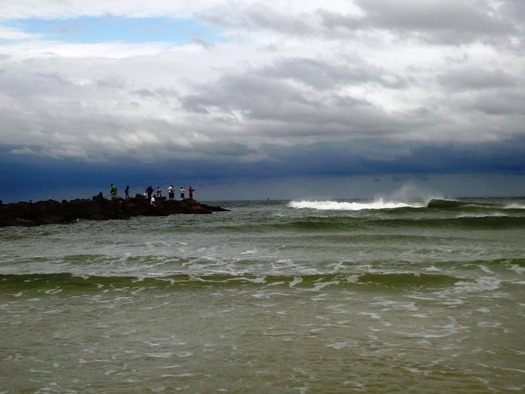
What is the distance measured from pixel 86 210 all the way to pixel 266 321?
38123mm

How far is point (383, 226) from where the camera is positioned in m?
30.8

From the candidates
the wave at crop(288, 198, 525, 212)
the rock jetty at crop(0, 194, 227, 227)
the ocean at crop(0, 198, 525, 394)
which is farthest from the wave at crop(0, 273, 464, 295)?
the wave at crop(288, 198, 525, 212)

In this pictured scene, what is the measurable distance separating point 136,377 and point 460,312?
20.3 feet

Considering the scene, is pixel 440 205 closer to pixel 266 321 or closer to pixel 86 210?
pixel 86 210

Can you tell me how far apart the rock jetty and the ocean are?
803 inches

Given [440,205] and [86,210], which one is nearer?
[86,210]

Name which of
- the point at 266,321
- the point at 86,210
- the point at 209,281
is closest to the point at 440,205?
the point at 86,210

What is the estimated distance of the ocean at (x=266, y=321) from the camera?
21.4ft

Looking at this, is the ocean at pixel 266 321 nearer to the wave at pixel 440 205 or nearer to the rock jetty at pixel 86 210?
the rock jetty at pixel 86 210

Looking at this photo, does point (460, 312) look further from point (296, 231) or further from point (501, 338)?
point (296, 231)

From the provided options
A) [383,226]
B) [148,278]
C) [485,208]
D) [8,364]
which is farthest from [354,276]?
[485,208]

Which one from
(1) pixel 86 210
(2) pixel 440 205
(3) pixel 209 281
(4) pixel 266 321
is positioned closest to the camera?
(4) pixel 266 321

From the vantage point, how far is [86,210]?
4456 centimetres

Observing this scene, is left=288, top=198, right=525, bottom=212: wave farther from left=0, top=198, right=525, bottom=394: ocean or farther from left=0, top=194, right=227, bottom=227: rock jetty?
left=0, top=198, right=525, bottom=394: ocean
